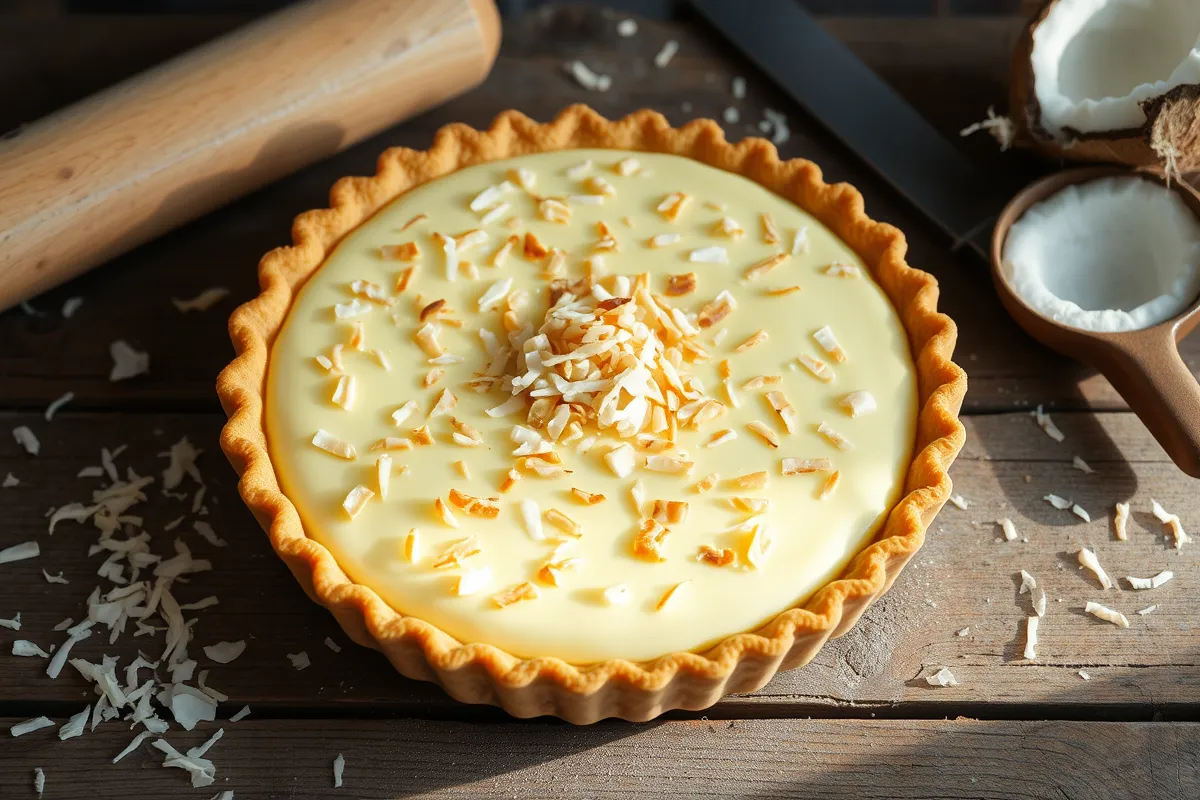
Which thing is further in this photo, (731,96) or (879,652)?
(731,96)

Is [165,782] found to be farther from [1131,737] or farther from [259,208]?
[1131,737]

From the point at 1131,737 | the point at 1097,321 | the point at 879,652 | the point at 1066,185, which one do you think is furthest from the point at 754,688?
the point at 1066,185

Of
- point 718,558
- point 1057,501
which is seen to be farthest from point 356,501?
point 1057,501

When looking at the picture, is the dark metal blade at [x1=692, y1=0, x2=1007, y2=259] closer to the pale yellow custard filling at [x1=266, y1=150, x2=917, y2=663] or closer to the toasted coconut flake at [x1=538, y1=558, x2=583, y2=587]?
the pale yellow custard filling at [x1=266, y1=150, x2=917, y2=663]

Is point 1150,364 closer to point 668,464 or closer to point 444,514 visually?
point 668,464

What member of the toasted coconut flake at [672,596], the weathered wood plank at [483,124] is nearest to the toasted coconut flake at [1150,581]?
the weathered wood plank at [483,124]

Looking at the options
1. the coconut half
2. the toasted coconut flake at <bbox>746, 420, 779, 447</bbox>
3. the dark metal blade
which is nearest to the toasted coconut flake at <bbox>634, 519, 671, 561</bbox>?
the toasted coconut flake at <bbox>746, 420, 779, 447</bbox>
